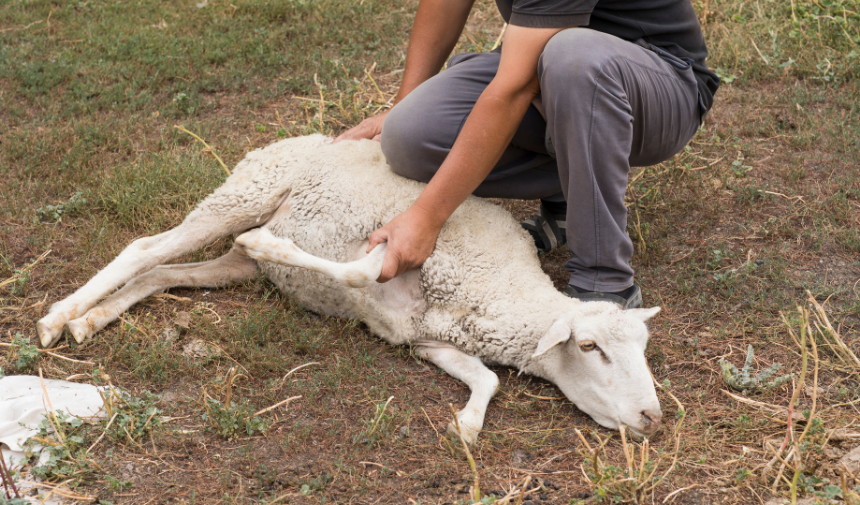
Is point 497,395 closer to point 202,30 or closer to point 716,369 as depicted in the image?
point 716,369

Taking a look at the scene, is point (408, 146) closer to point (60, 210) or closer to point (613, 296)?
point (613, 296)

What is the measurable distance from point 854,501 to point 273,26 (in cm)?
531

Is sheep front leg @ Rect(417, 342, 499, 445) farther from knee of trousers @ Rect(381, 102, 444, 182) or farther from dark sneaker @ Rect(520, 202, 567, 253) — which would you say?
dark sneaker @ Rect(520, 202, 567, 253)

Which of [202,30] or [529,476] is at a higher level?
[202,30]

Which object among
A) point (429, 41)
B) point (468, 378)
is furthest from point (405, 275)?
point (429, 41)

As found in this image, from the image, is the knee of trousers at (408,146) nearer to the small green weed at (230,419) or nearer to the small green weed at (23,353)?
the small green weed at (230,419)

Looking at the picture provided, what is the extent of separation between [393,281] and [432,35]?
1.38 meters

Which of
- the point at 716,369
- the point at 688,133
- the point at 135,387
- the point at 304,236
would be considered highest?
the point at 688,133

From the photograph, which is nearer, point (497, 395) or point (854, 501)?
point (854, 501)

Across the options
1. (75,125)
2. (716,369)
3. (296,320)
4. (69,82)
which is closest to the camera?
(716,369)

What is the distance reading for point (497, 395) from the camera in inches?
112

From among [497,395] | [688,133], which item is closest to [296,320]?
[497,395]

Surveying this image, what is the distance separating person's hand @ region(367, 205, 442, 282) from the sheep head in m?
0.63

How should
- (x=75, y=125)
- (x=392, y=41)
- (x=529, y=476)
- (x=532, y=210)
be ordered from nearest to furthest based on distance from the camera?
(x=529, y=476) → (x=532, y=210) → (x=75, y=125) → (x=392, y=41)
